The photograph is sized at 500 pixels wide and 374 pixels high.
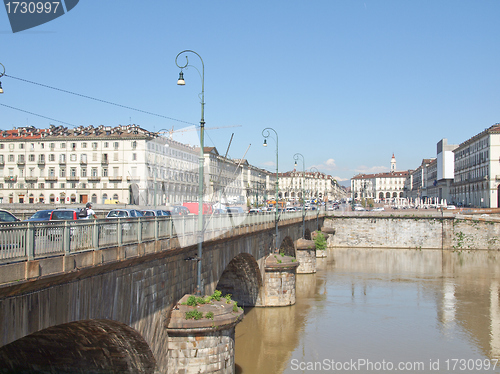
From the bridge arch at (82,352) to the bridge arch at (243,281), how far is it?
51.6 ft

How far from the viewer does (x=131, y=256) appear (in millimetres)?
13125

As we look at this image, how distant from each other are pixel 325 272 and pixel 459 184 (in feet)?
267

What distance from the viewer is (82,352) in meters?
15.2

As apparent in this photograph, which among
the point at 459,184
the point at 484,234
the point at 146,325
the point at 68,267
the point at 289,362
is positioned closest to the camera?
the point at 68,267

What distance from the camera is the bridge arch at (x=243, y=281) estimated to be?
32.0 metres

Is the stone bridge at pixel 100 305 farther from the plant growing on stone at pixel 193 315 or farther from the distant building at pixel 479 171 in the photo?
the distant building at pixel 479 171

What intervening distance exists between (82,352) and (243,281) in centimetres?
1927

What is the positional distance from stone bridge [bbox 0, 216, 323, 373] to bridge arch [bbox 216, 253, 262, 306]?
1033 cm

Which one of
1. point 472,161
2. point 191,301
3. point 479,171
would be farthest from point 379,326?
point 472,161

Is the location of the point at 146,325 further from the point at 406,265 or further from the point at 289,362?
the point at 406,265

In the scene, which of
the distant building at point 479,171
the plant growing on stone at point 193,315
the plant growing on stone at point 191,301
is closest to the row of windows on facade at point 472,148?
the distant building at point 479,171

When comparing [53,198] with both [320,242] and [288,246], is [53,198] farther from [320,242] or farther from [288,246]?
[288,246]

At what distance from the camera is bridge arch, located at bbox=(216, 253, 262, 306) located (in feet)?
105

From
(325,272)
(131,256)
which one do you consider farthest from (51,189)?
(131,256)
